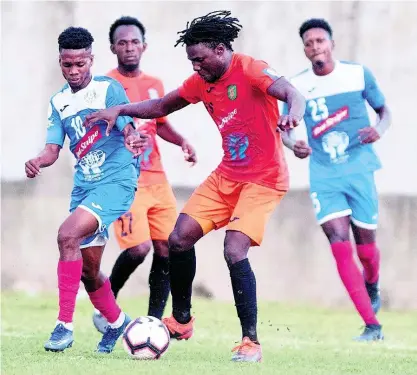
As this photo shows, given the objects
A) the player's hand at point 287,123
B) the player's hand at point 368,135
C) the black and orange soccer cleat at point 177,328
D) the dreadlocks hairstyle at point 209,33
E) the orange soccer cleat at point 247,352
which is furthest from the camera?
the player's hand at point 368,135

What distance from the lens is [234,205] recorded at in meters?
7.91

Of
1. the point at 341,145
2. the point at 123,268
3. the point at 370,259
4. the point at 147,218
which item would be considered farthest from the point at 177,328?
the point at 341,145

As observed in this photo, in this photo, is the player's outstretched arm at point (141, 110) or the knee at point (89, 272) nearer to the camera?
the player's outstretched arm at point (141, 110)

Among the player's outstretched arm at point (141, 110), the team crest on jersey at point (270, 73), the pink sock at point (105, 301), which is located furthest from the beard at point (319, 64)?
the pink sock at point (105, 301)

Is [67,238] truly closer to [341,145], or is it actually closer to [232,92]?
[232,92]

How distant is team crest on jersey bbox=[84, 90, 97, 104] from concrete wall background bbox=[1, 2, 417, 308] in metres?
4.73

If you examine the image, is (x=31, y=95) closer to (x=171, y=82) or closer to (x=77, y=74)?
(x=171, y=82)

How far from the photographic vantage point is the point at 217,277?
12.8 metres

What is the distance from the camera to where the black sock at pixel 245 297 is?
7418mm

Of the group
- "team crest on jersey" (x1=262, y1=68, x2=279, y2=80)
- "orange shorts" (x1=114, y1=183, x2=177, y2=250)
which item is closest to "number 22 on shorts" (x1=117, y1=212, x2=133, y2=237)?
"orange shorts" (x1=114, y1=183, x2=177, y2=250)

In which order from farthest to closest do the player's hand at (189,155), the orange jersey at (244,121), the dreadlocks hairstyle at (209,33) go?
the player's hand at (189,155)
the orange jersey at (244,121)
the dreadlocks hairstyle at (209,33)

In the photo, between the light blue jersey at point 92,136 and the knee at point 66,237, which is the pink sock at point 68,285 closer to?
the knee at point 66,237

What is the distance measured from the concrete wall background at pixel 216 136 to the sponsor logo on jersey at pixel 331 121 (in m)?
2.72

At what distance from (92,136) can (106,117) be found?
28 centimetres
